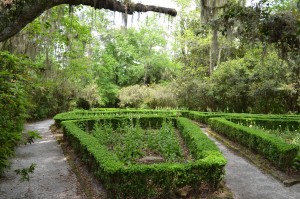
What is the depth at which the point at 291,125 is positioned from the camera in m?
13.5

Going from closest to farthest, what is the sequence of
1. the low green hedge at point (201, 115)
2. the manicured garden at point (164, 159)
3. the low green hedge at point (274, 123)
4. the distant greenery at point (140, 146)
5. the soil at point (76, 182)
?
the manicured garden at point (164, 159) < the soil at point (76, 182) < the distant greenery at point (140, 146) < the low green hedge at point (274, 123) < the low green hedge at point (201, 115)

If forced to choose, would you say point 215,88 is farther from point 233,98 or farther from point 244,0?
point 244,0

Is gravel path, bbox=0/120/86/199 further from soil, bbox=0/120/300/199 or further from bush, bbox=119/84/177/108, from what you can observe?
bush, bbox=119/84/177/108

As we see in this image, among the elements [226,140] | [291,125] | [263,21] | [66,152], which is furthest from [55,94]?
[263,21]

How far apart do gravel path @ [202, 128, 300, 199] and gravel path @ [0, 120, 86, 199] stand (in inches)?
134

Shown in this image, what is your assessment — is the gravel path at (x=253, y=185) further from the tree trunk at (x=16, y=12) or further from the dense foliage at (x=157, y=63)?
the tree trunk at (x=16, y=12)

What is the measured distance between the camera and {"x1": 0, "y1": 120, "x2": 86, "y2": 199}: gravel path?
5.66 metres

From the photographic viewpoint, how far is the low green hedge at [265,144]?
700 cm

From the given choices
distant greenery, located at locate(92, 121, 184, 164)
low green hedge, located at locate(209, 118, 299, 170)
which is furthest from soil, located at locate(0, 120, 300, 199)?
distant greenery, located at locate(92, 121, 184, 164)

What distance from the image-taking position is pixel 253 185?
625cm

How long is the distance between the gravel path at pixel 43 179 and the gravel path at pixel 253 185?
3392mm

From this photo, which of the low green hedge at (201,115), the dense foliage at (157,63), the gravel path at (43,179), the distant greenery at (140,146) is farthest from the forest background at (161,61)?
the low green hedge at (201,115)

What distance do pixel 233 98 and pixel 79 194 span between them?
18060 mm

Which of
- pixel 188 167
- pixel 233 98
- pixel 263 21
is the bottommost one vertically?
pixel 188 167
